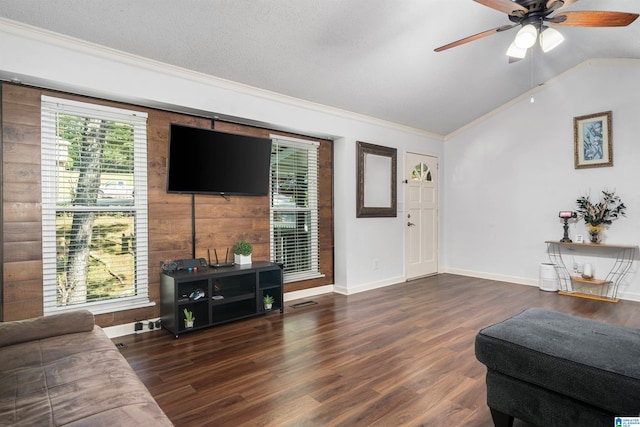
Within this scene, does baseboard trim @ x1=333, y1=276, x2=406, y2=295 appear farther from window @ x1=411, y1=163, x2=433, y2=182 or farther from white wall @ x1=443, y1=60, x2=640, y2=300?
window @ x1=411, y1=163, x2=433, y2=182

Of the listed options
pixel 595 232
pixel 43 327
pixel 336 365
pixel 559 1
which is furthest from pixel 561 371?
pixel 595 232

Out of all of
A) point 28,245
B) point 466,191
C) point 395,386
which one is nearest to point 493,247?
point 466,191

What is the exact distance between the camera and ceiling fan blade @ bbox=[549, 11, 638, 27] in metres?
2.23

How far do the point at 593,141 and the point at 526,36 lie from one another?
121 inches

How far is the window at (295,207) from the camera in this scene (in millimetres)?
4348

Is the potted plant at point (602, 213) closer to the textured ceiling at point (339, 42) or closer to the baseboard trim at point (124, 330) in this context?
the textured ceiling at point (339, 42)

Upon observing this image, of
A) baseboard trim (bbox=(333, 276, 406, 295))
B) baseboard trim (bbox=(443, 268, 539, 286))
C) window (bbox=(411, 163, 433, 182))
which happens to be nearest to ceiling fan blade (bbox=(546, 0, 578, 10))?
window (bbox=(411, 163, 433, 182))

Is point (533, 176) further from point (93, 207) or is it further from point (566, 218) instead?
point (93, 207)

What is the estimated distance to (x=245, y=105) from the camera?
3777 mm

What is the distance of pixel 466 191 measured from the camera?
6023 mm

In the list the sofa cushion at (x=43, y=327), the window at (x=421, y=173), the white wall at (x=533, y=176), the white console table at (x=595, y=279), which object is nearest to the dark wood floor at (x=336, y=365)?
the white console table at (x=595, y=279)

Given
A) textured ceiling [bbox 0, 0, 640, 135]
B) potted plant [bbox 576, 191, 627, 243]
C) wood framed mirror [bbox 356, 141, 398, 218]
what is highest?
textured ceiling [bbox 0, 0, 640, 135]

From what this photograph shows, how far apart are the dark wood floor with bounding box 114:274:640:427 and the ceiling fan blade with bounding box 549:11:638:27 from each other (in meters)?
2.50

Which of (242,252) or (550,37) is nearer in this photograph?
(550,37)
